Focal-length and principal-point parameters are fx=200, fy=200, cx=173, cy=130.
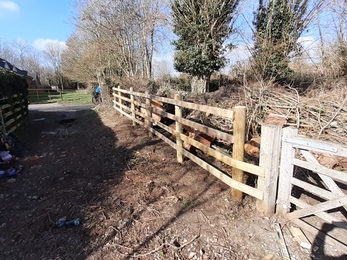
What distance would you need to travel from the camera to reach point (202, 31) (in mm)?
10219

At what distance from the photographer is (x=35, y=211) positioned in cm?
274

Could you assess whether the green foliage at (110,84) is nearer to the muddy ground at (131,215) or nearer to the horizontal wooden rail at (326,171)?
the muddy ground at (131,215)

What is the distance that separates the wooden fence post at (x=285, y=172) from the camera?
2158 millimetres

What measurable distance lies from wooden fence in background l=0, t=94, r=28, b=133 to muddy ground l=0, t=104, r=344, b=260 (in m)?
2.46

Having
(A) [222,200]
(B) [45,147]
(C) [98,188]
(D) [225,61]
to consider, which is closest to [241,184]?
(A) [222,200]

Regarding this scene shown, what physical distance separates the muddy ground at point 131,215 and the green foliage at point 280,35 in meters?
8.09

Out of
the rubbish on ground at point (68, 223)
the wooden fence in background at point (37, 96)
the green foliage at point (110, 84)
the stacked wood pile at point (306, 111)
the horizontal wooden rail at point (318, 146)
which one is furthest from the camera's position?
the wooden fence in background at point (37, 96)

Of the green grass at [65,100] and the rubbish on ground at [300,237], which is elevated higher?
the green grass at [65,100]

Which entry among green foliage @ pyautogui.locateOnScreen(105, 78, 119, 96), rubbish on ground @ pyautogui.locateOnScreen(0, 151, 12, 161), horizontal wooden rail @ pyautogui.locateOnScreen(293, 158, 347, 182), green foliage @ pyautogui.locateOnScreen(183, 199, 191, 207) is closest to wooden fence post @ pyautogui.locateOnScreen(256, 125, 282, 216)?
horizontal wooden rail @ pyautogui.locateOnScreen(293, 158, 347, 182)

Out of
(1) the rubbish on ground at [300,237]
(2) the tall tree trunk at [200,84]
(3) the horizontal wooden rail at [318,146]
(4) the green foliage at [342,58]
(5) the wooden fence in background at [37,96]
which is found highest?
(4) the green foliage at [342,58]

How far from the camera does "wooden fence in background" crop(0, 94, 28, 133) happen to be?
5938mm

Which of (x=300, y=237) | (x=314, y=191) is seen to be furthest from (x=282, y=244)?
(x=314, y=191)

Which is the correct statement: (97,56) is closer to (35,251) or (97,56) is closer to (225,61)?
(225,61)

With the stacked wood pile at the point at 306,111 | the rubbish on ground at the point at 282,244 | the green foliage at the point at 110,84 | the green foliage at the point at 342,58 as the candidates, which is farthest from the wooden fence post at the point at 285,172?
the green foliage at the point at 110,84
